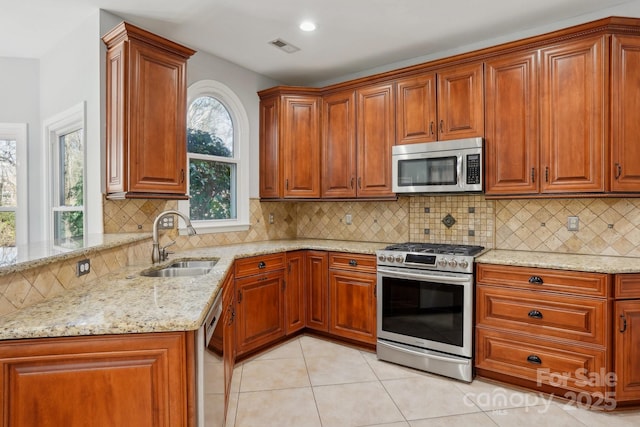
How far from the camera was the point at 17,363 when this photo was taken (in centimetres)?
125

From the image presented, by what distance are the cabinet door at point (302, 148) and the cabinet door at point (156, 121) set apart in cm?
123

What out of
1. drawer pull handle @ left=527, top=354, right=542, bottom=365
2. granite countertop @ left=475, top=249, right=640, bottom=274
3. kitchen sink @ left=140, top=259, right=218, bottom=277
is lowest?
drawer pull handle @ left=527, top=354, right=542, bottom=365

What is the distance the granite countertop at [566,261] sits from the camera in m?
2.32

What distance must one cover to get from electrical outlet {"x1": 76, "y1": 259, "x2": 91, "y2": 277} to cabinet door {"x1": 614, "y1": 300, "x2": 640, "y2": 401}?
10.3 feet

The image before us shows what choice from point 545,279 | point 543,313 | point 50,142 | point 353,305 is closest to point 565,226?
point 545,279

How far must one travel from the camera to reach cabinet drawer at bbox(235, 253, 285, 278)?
9.83ft

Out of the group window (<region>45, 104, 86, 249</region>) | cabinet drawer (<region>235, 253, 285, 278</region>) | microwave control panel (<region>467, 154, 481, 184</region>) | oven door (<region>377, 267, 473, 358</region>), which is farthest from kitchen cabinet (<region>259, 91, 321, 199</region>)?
window (<region>45, 104, 86, 249</region>)

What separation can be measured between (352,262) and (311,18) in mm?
2058

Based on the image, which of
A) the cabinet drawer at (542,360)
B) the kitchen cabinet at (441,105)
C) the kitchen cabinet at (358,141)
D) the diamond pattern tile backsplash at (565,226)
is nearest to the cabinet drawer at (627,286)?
the cabinet drawer at (542,360)

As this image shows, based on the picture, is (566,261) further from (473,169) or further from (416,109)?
(416,109)

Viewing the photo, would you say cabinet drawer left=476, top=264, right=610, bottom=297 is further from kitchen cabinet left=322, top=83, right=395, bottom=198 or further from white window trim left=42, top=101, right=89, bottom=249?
white window trim left=42, top=101, right=89, bottom=249

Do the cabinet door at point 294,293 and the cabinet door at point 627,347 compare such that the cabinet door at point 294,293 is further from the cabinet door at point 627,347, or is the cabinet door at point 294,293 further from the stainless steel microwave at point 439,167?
the cabinet door at point 627,347

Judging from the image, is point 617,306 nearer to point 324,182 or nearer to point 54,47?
point 324,182

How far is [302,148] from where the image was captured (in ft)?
12.7
